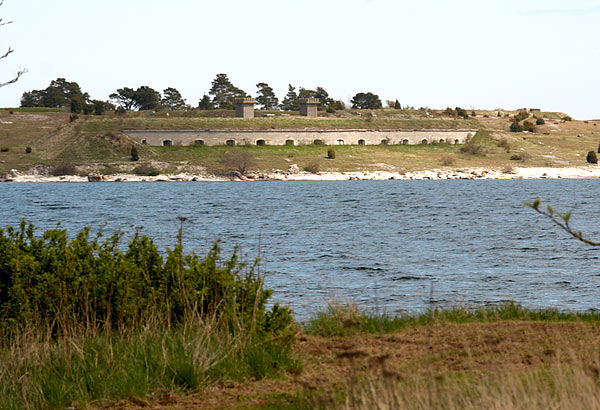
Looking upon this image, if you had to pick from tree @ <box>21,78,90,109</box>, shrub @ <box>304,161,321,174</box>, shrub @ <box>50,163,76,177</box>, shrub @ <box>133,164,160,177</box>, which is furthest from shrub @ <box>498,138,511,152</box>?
tree @ <box>21,78,90,109</box>

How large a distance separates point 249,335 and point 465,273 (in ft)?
64.7

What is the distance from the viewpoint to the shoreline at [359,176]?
116 m

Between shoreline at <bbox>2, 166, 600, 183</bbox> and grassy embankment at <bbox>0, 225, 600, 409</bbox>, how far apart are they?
104887 millimetres

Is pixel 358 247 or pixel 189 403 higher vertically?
pixel 189 403

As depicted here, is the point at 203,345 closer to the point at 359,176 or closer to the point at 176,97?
the point at 359,176

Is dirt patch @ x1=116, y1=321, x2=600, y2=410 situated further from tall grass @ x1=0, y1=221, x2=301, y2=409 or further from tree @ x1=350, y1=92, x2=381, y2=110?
tree @ x1=350, y1=92, x2=381, y2=110

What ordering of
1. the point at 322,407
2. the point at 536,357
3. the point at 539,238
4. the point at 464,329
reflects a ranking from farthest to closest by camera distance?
the point at 539,238, the point at 464,329, the point at 536,357, the point at 322,407

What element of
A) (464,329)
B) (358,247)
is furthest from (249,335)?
(358,247)

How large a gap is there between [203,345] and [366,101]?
573 feet

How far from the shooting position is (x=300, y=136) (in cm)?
13488

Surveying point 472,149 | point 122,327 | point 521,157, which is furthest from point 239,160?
point 122,327

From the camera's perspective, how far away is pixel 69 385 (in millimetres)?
9391

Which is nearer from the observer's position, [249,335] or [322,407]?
[322,407]

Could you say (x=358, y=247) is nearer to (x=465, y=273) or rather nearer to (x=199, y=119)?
(x=465, y=273)
